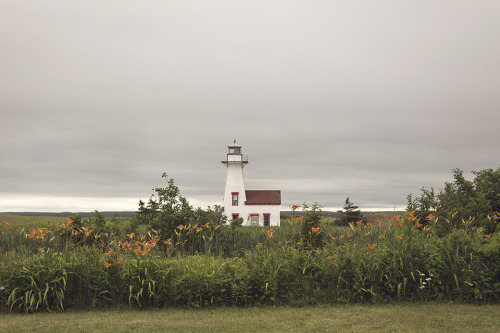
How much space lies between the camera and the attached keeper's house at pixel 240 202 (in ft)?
135

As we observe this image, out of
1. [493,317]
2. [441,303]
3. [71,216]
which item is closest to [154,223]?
[71,216]

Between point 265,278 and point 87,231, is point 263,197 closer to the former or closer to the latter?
point 87,231

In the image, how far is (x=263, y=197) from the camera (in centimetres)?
4272

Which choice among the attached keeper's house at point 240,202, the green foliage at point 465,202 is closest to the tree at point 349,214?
the attached keeper's house at point 240,202

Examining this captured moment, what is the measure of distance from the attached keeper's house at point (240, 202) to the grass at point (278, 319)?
31.9m

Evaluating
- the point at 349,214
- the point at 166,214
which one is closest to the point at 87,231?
the point at 166,214

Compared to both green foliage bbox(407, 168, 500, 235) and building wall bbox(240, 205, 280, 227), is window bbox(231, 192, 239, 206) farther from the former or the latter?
green foliage bbox(407, 168, 500, 235)

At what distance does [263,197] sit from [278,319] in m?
34.7

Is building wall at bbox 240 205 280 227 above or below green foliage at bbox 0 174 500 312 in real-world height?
above

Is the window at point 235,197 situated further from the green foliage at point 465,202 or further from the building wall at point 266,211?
the green foliage at point 465,202

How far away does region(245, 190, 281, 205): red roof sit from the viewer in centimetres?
4226

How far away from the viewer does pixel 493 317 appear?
26.3 feet

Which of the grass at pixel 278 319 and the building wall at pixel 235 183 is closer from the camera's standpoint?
the grass at pixel 278 319

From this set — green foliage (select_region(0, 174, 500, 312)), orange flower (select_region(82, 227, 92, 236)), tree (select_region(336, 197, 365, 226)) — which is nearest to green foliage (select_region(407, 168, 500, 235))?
green foliage (select_region(0, 174, 500, 312))
